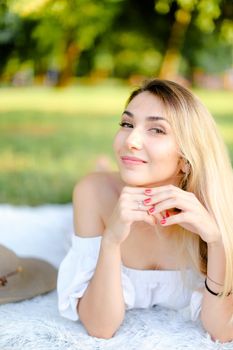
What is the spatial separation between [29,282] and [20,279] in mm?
44

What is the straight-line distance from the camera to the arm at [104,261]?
1.77 m

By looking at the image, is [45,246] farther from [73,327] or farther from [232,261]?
[232,261]

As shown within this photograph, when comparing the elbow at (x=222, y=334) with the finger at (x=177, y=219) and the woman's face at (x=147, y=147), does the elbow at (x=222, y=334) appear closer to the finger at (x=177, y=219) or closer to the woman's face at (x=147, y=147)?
the finger at (x=177, y=219)

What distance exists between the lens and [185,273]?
2.09 m

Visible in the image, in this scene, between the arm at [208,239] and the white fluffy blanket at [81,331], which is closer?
the arm at [208,239]

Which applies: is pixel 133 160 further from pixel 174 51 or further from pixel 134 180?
pixel 174 51

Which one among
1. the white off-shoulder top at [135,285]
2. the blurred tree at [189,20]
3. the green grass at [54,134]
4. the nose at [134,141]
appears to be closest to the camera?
the nose at [134,141]

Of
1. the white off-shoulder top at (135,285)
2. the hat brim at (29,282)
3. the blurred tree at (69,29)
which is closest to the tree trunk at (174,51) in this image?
the blurred tree at (69,29)

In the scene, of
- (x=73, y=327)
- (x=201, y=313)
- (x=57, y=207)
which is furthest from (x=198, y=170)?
(x=57, y=207)

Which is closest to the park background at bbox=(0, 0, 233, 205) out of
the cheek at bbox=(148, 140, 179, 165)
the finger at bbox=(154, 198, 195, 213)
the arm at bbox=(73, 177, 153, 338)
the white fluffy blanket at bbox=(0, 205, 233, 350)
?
the white fluffy blanket at bbox=(0, 205, 233, 350)

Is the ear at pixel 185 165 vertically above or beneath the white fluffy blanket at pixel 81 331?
above

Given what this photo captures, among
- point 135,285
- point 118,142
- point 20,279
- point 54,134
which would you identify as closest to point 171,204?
point 118,142

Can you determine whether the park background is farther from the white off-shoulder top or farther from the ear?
→ the ear

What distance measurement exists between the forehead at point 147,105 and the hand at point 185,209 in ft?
0.89
